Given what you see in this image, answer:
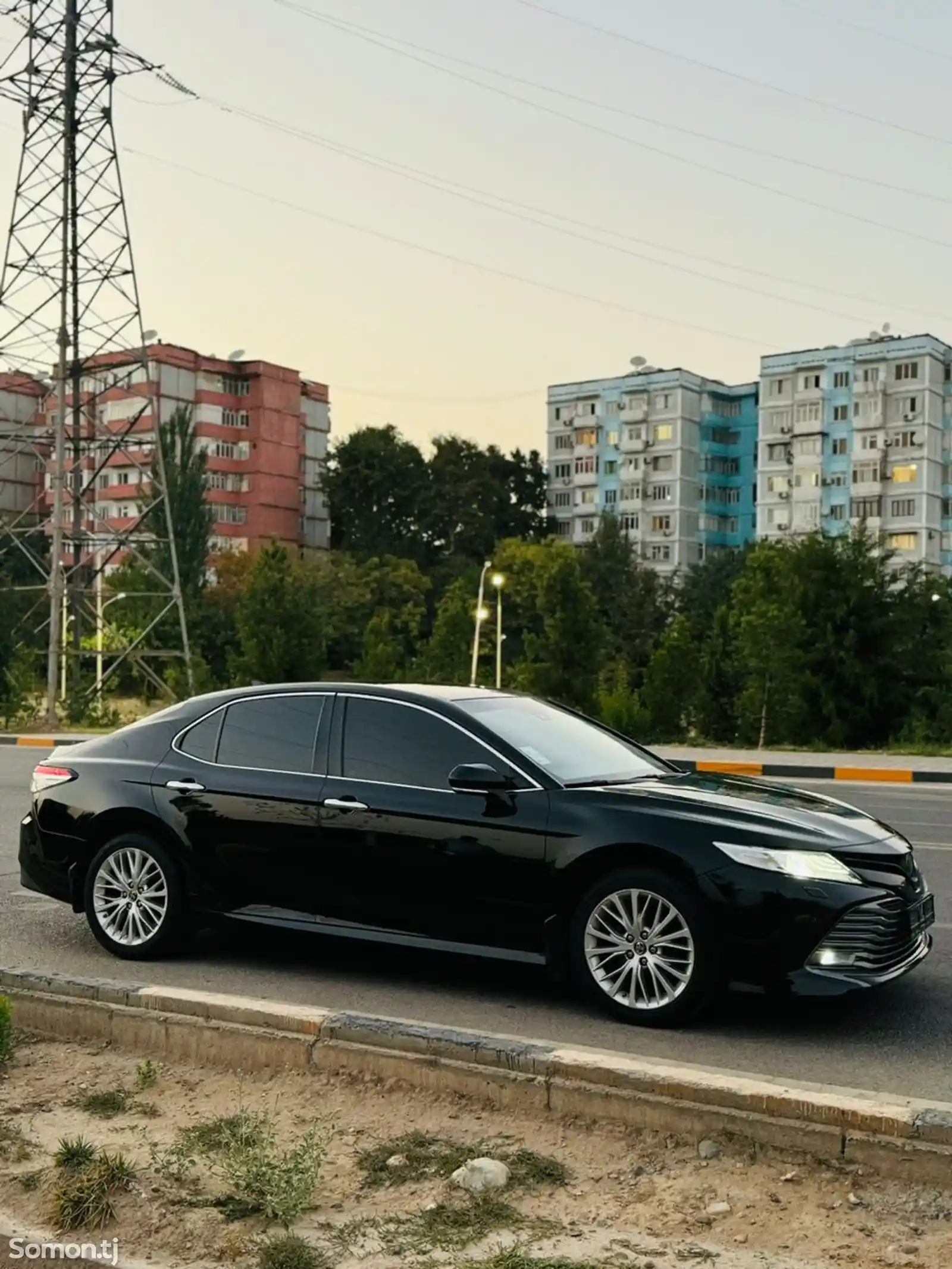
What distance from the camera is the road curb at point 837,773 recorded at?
62.5ft

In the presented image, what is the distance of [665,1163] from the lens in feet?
13.7

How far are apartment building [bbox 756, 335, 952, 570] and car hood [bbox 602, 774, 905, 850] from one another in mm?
92705

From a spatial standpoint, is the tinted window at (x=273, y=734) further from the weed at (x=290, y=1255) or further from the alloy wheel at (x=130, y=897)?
the weed at (x=290, y=1255)

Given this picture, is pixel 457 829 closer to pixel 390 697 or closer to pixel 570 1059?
pixel 390 697

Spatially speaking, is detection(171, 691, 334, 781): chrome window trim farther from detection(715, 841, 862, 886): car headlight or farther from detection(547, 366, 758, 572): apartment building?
detection(547, 366, 758, 572): apartment building

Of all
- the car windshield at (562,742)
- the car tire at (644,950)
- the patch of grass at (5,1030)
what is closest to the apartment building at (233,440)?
the car windshield at (562,742)

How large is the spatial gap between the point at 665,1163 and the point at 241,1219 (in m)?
1.21

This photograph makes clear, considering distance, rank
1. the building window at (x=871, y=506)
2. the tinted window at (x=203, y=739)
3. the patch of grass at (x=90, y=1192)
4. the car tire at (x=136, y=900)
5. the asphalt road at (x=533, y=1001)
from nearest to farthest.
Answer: the patch of grass at (x=90, y=1192)
the asphalt road at (x=533, y=1001)
the car tire at (x=136, y=900)
the tinted window at (x=203, y=739)
the building window at (x=871, y=506)

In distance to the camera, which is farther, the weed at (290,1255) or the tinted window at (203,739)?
the tinted window at (203,739)

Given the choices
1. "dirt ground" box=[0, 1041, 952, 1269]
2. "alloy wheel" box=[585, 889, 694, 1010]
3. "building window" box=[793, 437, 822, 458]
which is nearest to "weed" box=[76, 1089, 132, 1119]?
"dirt ground" box=[0, 1041, 952, 1269]

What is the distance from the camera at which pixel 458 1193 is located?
397cm

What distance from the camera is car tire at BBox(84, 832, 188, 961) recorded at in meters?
7.09

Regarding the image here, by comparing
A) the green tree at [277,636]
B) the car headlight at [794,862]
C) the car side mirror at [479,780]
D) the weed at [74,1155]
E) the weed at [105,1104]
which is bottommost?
the weed at [105,1104]

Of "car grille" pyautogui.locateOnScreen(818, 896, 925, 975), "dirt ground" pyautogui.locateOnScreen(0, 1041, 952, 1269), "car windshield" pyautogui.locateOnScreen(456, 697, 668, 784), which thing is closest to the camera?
"dirt ground" pyautogui.locateOnScreen(0, 1041, 952, 1269)
